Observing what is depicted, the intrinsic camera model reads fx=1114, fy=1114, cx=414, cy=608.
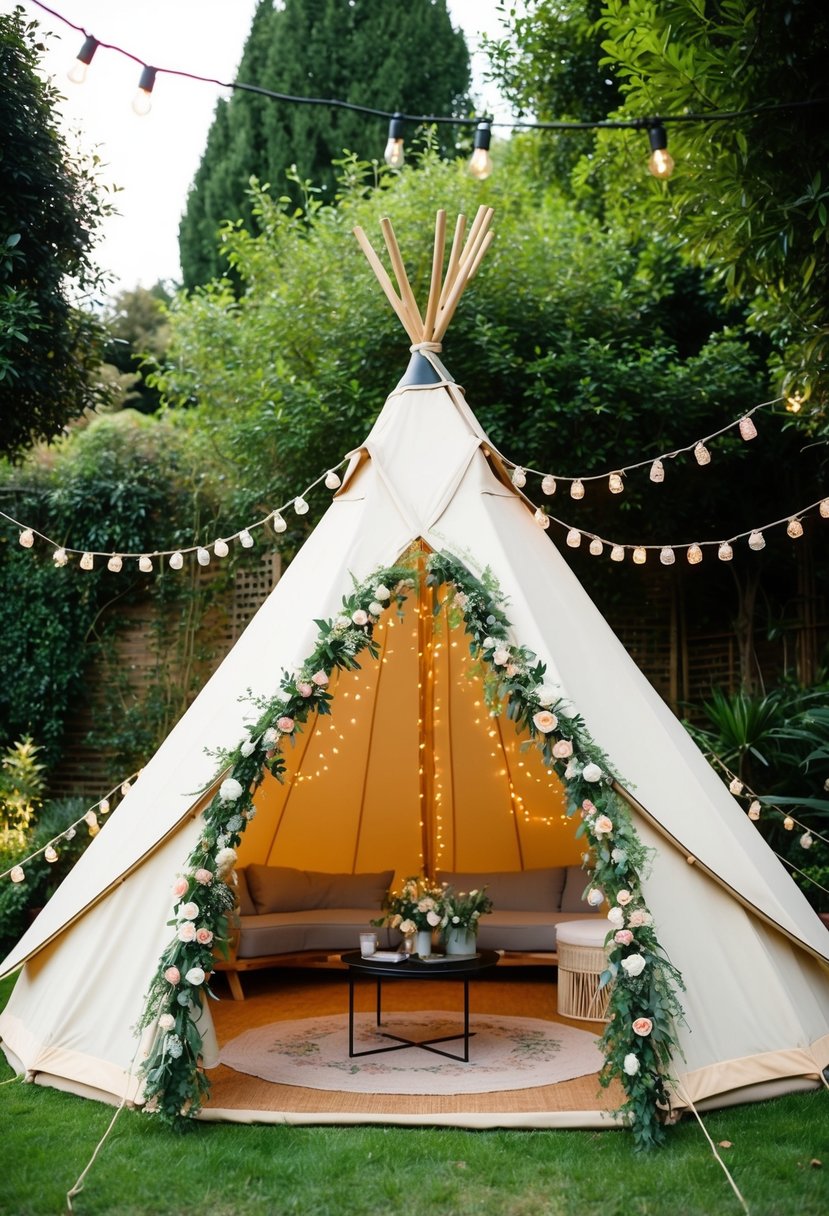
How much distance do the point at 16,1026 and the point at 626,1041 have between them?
2.49 metres

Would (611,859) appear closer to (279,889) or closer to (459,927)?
(459,927)

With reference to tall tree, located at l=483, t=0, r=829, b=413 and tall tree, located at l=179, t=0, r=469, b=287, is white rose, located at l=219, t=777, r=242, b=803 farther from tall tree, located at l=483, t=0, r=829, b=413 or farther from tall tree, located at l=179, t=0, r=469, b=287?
tall tree, located at l=179, t=0, r=469, b=287

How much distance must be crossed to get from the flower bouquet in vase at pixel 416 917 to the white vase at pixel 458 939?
0.07 m

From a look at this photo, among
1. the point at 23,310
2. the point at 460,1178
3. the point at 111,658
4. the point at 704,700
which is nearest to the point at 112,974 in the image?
the point at 460,1178

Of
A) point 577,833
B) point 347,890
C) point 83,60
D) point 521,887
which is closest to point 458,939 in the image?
point 577,833

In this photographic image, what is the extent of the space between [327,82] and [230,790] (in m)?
11.2

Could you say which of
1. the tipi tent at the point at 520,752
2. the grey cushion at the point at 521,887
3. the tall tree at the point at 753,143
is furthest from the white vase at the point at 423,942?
the tall tree at the point at 753,143

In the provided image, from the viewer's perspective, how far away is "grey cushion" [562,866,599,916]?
6.51 metres

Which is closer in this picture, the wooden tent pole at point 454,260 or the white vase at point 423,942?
the white vase at point 423,942

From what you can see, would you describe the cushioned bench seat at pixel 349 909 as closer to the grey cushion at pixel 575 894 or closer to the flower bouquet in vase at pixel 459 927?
the grey cushion at pixel 575 894

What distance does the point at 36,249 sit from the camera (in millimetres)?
5598

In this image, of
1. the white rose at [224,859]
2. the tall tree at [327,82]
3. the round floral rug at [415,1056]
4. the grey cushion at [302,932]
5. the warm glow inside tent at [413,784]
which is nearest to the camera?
the white rose at [224,859]

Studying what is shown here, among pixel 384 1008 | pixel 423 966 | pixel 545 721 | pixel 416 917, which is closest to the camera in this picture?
pixel 545 721

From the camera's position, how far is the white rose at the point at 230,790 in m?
3.94
